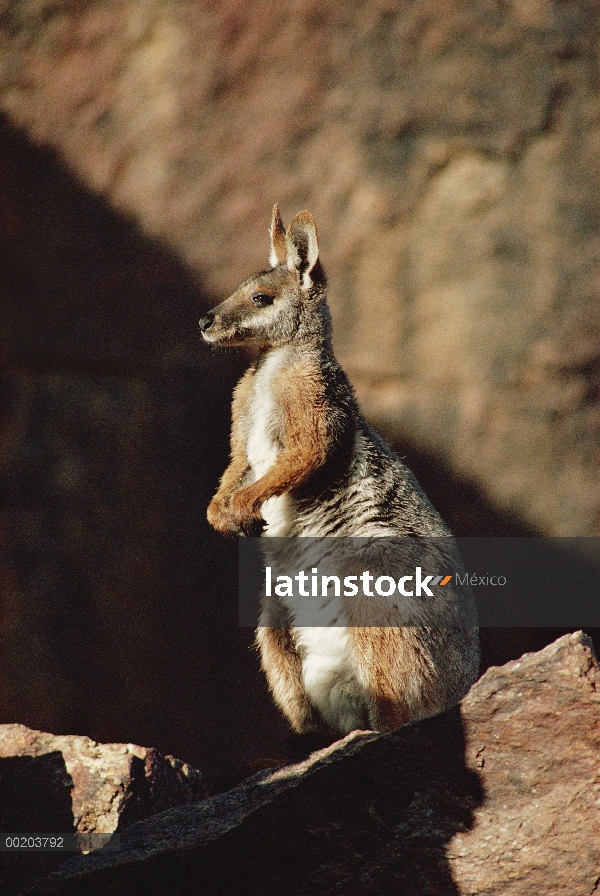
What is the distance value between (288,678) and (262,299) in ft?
6.65

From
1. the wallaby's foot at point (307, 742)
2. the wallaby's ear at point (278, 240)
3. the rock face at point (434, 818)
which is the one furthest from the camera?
the wallaby's ear at point (278, 240)

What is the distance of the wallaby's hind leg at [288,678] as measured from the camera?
4.68 metres

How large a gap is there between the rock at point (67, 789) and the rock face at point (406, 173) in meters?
2.77

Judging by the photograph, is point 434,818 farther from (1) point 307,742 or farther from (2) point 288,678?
(2) point 288,678

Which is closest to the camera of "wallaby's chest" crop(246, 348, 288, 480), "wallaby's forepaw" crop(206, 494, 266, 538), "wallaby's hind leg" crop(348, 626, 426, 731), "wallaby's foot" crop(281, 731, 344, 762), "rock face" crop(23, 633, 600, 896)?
"rock face" crop(23, 633, 600, 896)

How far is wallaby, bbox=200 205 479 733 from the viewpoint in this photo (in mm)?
4242

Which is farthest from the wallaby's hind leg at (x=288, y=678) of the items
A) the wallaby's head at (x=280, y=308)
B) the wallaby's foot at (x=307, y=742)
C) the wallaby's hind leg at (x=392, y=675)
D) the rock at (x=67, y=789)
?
the wallaby's head at (x=280, y=308)

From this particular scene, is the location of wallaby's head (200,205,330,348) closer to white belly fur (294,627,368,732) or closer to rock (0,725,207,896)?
white belly fur (294,627,368,732)

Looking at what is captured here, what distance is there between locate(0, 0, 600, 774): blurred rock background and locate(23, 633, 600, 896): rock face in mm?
2512

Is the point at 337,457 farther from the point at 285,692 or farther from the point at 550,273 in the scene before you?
the point at 550,273

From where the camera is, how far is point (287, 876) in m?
3.44

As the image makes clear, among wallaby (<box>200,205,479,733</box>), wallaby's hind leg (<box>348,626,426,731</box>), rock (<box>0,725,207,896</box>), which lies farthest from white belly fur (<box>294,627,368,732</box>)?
rock (<box>0,725,207,896</box>)

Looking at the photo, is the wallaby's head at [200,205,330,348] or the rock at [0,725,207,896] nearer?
the rock at [0,725,207,896]

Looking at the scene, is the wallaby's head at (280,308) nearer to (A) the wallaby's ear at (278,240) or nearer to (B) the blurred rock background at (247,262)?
(A) the wallaby's ear at (278,240)
